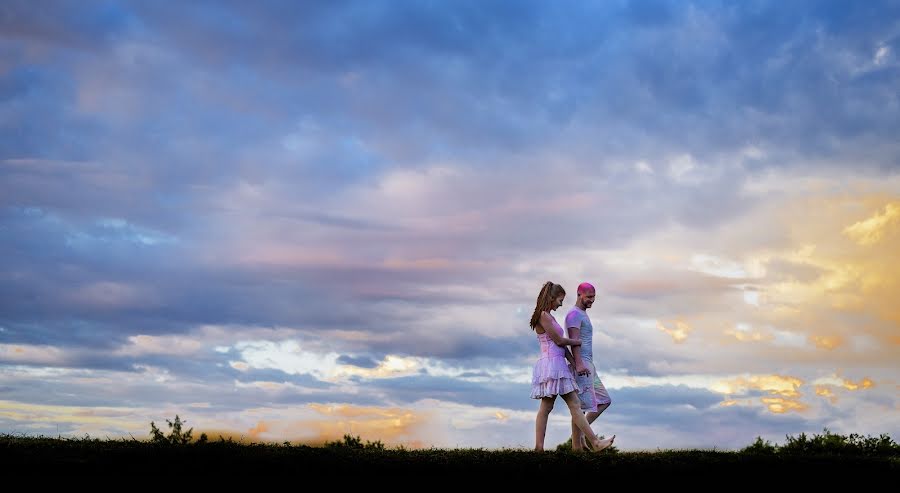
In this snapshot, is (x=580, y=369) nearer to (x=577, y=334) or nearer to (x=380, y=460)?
(x=577, y=334)

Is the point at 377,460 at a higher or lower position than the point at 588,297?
lower

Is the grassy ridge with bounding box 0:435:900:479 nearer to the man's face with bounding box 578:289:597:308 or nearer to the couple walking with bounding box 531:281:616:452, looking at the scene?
the couple walking with bounding box 531:281:616:452

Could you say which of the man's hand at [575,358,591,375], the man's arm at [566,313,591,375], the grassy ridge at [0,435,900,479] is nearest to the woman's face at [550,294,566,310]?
the man's arm at [566,313,591,375]

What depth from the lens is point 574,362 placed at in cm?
1748

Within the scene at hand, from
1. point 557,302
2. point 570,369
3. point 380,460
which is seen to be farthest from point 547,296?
point 380,460

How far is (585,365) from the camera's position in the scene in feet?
57.0

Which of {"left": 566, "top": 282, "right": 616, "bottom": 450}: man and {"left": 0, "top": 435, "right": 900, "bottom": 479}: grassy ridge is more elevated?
{"left": 566, "top": 282, "right": 616, "bottom": 450}: man

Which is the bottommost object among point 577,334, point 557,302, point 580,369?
point 580,369

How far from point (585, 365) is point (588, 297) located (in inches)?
51.9

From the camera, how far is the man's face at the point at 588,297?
17203 millimetres

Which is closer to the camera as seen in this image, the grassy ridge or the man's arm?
the grassy ridge

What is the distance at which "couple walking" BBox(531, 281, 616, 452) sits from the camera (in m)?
17.1

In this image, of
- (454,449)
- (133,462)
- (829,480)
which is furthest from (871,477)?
(133,462)

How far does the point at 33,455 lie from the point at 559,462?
8.34m
